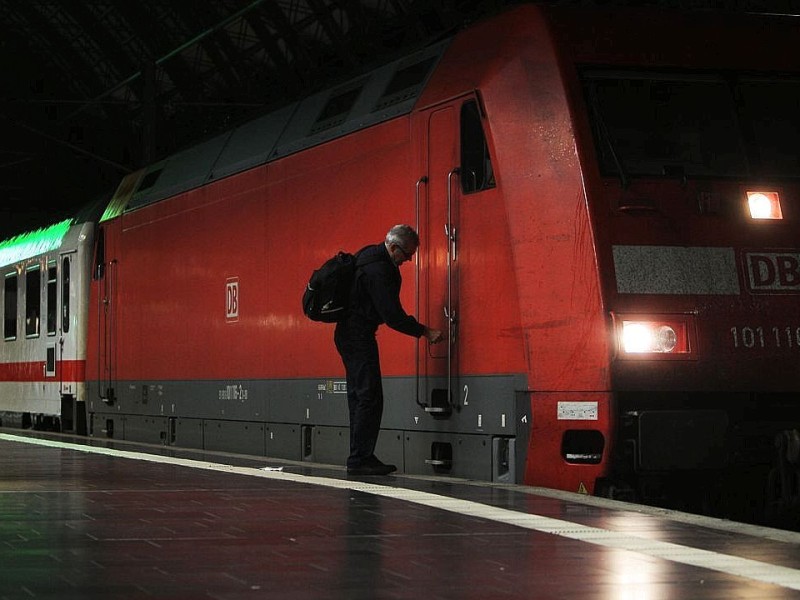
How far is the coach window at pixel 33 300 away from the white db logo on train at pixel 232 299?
786 centimetres

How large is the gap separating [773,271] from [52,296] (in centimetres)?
1381

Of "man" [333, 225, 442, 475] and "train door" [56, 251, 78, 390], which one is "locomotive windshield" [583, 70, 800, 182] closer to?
"man" [333, 225, 442, 475]

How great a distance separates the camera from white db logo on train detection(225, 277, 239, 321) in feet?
45.7

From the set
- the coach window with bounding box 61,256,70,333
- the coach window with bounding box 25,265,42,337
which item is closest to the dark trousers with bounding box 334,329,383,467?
the coach window with bounding box 61,256,70,333

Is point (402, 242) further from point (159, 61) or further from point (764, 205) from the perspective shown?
point (159, 61)

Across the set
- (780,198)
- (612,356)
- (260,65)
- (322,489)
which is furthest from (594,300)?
(260,65)

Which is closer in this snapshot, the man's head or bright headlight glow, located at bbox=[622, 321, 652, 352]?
bright headlight glow, located at bbox=[622, 321, 652, 352]

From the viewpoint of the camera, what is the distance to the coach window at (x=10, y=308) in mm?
22703

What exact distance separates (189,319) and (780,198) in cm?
763

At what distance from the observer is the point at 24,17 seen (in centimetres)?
4350

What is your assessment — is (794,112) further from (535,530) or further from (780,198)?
(535,530)

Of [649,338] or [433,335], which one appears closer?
[649,338]

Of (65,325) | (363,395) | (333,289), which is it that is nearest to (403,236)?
(333,289)

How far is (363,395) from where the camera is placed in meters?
10.1
